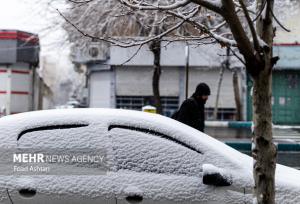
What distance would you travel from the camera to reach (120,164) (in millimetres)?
4332

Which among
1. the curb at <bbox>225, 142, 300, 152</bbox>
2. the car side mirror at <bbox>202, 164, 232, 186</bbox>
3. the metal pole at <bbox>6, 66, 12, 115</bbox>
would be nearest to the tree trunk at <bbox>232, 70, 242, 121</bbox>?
the curb at <bbox>225, 142, 300, 152</bbox>

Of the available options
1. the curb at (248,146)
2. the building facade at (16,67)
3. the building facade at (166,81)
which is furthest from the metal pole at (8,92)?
the curb at (248,146)

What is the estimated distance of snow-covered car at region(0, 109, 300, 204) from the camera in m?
4.20

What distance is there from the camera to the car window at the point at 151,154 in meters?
4.35

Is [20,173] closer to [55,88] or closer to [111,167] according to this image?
[111,167]

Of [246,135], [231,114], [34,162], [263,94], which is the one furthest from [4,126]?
[231,114]

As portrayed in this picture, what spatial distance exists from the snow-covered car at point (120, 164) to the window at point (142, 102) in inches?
875

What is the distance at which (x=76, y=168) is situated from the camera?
4.30 m

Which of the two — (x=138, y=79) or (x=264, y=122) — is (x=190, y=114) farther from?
(x=138, y=79)

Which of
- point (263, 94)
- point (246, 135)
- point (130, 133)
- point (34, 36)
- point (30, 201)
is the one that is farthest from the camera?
point (34, 36)

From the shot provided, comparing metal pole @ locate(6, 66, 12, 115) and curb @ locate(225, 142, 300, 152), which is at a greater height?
metal pole @ locate(6, 66, 12, 115)

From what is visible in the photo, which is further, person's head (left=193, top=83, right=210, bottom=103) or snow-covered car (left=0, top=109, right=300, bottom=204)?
person's head (left=193, top=83, right=210, bottom=103)

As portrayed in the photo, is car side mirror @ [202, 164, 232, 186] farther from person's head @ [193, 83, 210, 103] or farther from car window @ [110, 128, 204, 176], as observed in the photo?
person's head @ [193, 83, 210, 103]

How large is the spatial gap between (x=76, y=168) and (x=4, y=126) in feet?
2.39
